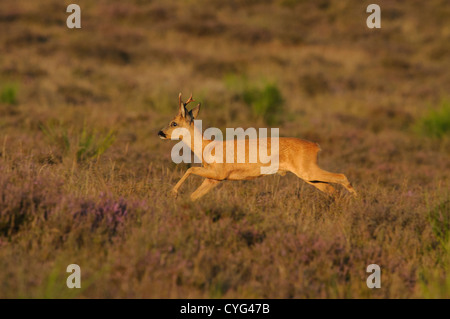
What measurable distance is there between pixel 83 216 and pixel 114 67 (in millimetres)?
17717

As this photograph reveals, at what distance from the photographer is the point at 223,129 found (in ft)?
47.9

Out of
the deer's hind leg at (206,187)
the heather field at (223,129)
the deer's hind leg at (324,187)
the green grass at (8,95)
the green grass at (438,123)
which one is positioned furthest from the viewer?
the green grass at (438,123)

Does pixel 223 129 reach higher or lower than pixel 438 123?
lower

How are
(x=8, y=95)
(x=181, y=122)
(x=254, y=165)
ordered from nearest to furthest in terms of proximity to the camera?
(x=254, y=165)
(x=181, y=122)
(x=8, y=95)

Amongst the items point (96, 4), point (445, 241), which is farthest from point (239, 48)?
point (445, 241)

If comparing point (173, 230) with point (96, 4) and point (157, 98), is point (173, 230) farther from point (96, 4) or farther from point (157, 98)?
point (96, 4)

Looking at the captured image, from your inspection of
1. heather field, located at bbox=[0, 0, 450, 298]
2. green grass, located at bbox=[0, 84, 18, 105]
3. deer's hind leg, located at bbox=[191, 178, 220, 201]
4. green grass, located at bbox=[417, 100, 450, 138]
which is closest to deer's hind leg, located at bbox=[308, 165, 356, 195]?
heather field, located at bbox=[0, 0, 450, 298]

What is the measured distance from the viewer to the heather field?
15.7 feet

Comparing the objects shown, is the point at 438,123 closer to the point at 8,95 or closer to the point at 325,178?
the point at 325,178

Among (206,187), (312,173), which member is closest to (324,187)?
(312,173)

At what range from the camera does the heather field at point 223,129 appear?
4781 mm

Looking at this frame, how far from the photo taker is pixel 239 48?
2797 cm

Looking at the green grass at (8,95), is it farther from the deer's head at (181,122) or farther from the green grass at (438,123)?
the green grass at (438,123)

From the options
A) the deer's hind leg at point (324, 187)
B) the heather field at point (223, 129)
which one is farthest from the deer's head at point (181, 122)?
the deer's hind leg at point (324, 187)
